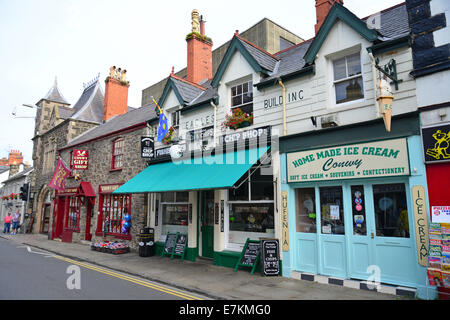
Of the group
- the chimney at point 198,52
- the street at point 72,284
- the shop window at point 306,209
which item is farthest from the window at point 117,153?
the shop window at point 306,209

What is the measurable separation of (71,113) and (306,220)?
23.3 m

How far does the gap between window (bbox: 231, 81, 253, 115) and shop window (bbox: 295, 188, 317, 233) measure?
3.41 m

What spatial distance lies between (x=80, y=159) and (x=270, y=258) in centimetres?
1408

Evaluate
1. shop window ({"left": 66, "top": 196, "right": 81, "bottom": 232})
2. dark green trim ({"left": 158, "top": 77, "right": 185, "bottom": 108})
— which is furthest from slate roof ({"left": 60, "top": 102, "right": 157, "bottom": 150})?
shop window ({"left": 66, "top": 196, "right": 81, "bottom": 232})

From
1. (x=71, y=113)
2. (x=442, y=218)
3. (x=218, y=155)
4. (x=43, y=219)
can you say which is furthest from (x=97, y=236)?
(x=442, y=218)

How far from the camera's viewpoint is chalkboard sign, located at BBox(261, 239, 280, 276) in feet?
28.2

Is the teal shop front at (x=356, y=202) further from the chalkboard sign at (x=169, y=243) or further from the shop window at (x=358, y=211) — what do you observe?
the chalkboard sign at (x=169, y=243)

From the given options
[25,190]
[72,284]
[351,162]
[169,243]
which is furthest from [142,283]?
[25,190]

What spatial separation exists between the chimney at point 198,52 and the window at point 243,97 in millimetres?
5542

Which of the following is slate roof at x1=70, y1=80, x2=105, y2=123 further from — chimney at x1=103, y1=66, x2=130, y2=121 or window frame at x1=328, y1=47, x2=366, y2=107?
window frame at x1=328, y1=47, x2=366, y2=107

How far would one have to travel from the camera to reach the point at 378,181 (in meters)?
7.29

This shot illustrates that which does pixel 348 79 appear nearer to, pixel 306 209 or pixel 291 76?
pixel 291 76

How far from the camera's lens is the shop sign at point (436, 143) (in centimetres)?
619
